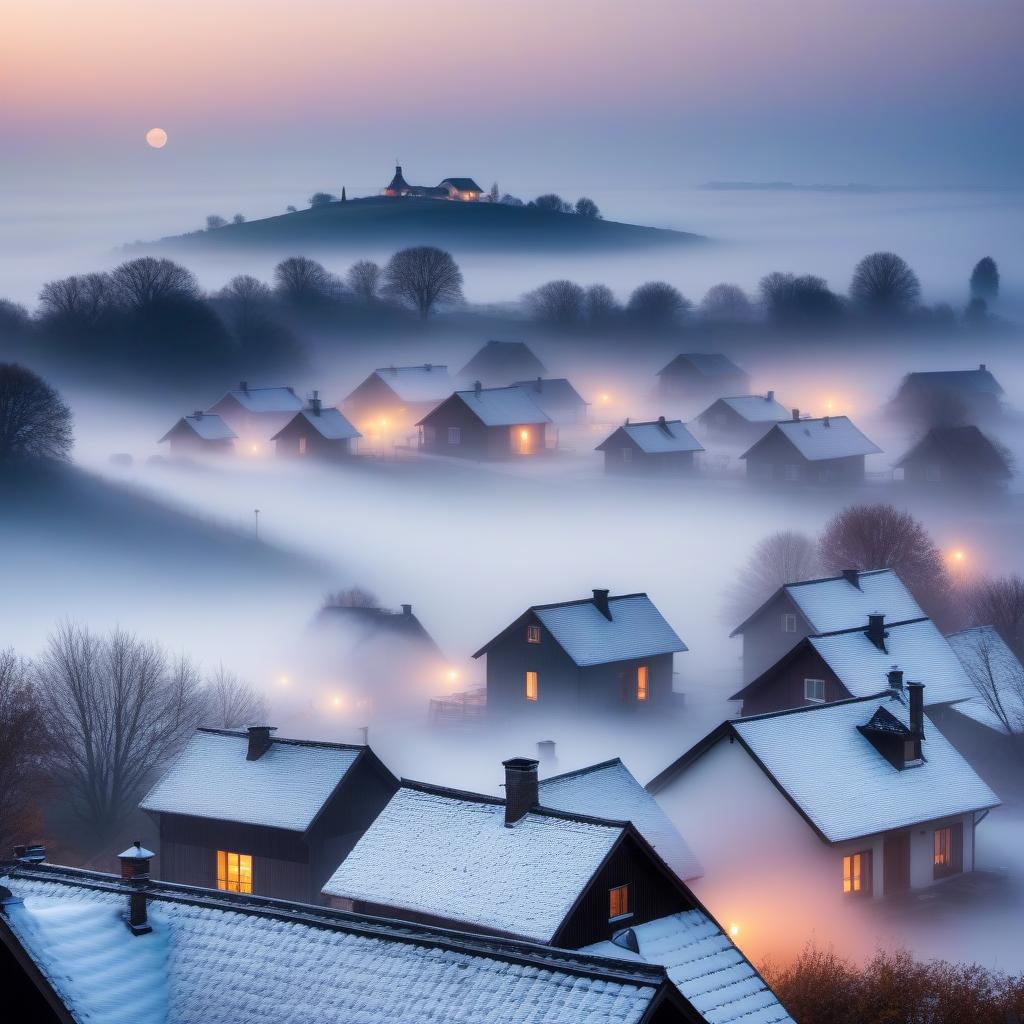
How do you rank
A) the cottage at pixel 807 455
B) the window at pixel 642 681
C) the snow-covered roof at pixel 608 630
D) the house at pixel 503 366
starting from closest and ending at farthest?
the snow-covered roof at pixel 608 630, the window at pixel 642 681, the cottage at pixel 807 455, the house at pixel 503 366

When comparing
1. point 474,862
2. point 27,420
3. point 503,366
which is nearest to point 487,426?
point 27,420

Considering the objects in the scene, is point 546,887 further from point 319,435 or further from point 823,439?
point 319,435

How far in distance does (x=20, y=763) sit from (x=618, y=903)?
33.4 meters

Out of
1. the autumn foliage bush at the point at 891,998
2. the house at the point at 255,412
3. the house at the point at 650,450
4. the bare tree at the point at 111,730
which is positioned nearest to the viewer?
the autumn foliage bush at the point at 891,998

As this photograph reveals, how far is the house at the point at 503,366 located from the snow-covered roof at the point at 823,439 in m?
54.9

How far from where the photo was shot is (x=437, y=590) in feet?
399

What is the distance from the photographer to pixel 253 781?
46469 mm

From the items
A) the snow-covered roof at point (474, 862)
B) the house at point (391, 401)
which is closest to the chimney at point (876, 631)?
the snow-covered roof at point (474, 862)

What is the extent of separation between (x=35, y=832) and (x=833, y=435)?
73333 millimetres

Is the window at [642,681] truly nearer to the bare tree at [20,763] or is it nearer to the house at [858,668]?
the house at [858,668]

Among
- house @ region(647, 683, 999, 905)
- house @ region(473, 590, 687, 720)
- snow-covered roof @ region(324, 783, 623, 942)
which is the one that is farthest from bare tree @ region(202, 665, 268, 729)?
snow-covered roof @ region(324, 783, 623, 942)

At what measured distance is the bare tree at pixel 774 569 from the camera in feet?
307

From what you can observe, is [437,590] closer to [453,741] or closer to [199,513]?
[199,513]

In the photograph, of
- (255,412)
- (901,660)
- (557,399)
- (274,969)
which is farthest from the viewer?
(557,399)
